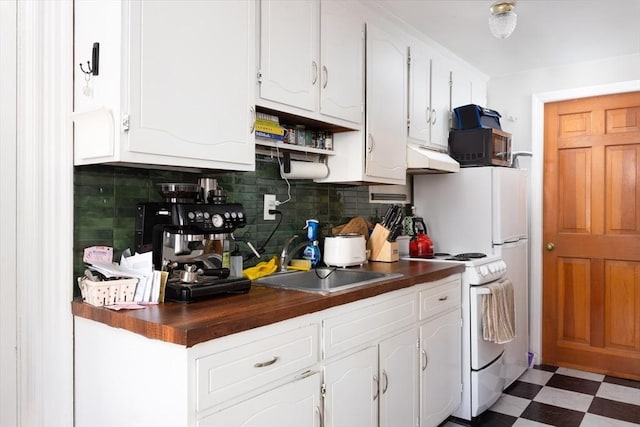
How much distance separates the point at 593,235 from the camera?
3543mm

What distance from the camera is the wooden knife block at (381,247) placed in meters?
2.80

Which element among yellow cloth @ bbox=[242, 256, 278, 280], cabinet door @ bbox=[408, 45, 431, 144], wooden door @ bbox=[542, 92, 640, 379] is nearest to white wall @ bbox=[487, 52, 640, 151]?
wooden door @ bbox=[542, 92, 640, 379]

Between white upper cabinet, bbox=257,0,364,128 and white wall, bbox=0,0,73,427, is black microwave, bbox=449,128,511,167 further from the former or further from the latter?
white wall, bbox=0,0,73,427

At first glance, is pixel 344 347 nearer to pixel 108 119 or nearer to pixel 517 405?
pixel 108 119

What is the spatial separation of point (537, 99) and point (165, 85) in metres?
3.25

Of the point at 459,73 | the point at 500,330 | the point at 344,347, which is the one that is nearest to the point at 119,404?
the point at 344,347

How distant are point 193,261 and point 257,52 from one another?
0.84 metres

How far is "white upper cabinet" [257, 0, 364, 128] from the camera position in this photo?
1879 millimetres

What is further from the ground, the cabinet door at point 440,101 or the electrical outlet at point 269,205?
the cabinet door at point 440,101


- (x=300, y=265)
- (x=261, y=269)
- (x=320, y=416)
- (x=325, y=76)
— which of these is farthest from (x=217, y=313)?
(x=325, y=76)

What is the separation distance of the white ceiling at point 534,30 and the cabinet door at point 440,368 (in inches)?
66.4

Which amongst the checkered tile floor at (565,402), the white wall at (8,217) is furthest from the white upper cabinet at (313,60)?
the checkered tile floor at (565,402)

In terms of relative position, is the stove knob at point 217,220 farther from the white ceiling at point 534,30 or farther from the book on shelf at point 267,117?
the white ceiling at point 534,30

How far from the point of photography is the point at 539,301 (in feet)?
12.3
